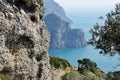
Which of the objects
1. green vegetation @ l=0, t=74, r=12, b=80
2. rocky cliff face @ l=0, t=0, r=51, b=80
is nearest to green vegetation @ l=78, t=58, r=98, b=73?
rocky cliff face @ l=0, t=0, r=51, b=80

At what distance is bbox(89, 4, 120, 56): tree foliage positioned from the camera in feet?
64.1

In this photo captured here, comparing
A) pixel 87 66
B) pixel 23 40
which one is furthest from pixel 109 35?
pixel 87 66

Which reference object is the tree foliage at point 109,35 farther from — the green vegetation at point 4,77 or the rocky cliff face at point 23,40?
the green vegetation at point 4,77

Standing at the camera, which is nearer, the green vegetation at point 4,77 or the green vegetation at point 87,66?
the green vegetation at point 4,77

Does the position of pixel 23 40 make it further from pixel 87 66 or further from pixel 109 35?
pixel 87 66

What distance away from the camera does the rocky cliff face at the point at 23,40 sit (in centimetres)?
1150

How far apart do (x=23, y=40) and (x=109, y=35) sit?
8637mm

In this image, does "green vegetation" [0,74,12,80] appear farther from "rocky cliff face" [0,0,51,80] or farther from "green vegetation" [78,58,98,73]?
"green vegetation" [78,58,98,73]

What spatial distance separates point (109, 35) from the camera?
1986 centimetres

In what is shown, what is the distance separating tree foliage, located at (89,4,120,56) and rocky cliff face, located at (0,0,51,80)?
666cm

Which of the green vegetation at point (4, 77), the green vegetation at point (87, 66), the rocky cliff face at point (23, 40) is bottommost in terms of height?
the green vegetation at point (87, 66)

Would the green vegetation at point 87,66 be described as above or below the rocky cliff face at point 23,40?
below

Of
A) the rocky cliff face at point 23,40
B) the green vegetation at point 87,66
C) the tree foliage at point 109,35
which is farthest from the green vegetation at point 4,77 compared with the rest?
the green vegetation at point 87,66

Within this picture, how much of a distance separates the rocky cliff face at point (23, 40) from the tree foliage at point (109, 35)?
6657 mm
